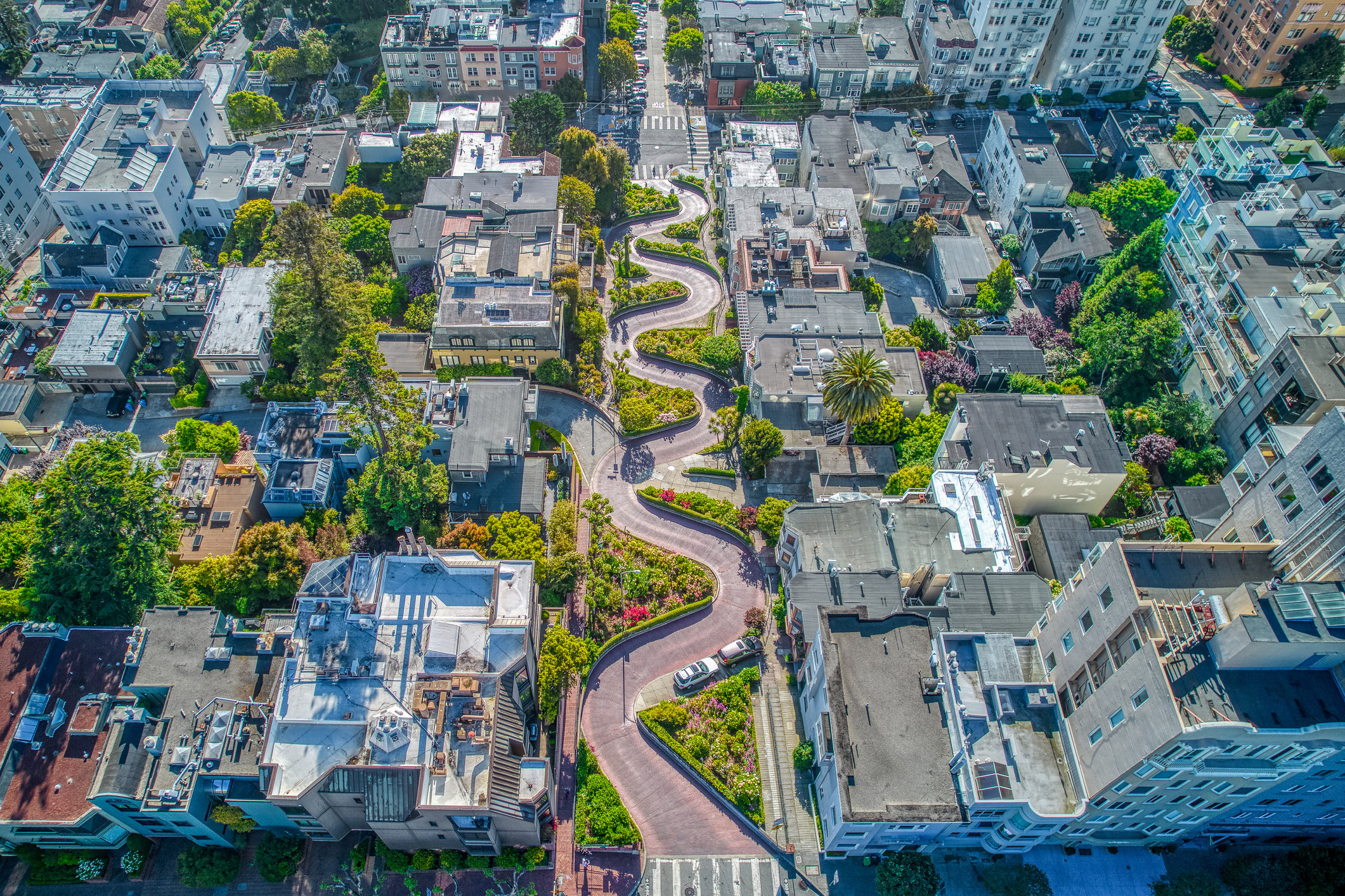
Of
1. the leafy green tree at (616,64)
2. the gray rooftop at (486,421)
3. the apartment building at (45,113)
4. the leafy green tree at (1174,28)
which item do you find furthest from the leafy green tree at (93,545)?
the leafy green tree at (1174,28)

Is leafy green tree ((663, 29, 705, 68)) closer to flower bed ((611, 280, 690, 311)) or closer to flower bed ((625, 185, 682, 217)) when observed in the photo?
flower bed ((625, 185, 682, 217))

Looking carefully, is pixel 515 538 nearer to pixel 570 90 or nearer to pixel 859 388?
pixel 859 388

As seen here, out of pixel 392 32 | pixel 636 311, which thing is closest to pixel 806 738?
pixel 636 311

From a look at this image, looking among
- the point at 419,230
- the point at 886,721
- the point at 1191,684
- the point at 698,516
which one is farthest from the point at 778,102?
the point at 1191,684

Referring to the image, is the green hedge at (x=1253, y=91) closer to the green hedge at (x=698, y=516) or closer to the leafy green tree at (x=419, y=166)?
the green hedge at (x=698, y=516)

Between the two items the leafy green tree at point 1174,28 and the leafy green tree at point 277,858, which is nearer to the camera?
the leafy green tree at point 277,858
